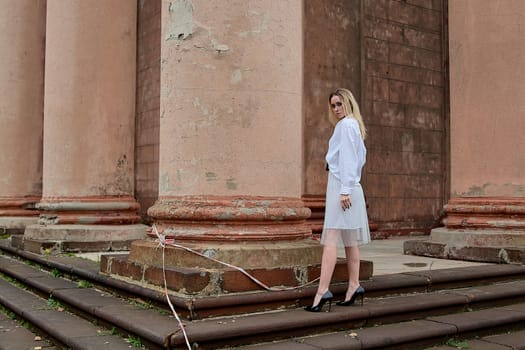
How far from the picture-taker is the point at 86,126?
923 centimetres

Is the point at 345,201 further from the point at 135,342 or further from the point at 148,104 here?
the point at 148,104

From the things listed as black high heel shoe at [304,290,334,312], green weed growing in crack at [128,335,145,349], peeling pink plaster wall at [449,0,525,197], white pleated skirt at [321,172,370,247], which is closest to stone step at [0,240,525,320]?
black high heel shoe at [304,290,334,312]

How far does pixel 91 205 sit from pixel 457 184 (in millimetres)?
5269

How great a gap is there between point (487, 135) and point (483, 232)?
4.11 ft

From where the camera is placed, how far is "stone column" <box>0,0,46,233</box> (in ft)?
38.6

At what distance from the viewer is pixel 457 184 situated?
8.23m

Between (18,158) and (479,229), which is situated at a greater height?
(18,158)

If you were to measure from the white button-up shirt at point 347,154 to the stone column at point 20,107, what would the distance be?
858 centimetres

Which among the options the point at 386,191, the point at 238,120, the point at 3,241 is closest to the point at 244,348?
the point at 238,120

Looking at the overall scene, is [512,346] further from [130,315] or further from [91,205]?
[91,205]

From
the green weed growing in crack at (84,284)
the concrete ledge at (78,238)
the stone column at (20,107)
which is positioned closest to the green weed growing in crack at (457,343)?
the green weed growing in crack at (84,284)

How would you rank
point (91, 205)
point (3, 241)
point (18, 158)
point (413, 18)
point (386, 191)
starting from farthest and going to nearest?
point (413, 18), point (386, 191), point (18, 158), point (3, 241), point (91, 205)

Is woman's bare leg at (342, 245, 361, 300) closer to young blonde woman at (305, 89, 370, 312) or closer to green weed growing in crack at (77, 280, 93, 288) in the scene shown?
young blonde woman at (305, 89, 370, 312)

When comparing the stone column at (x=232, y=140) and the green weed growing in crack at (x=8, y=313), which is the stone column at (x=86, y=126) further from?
the stone column at (x=232, y=140)
